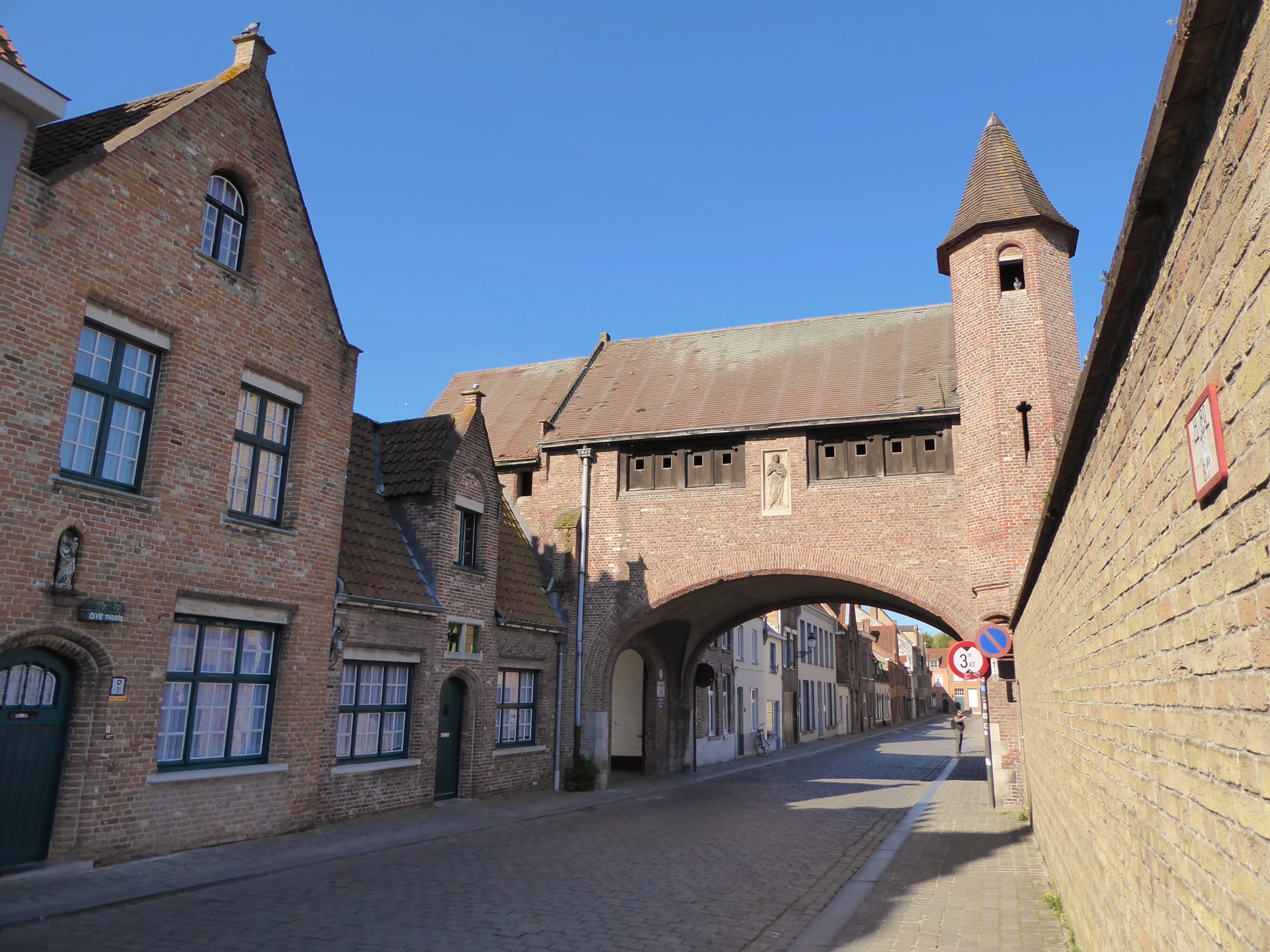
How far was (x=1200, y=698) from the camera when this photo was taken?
256cm

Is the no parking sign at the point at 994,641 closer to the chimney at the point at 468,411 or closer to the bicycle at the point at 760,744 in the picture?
the chimney at the point at 468,411

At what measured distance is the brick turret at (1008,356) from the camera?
17.9 metres

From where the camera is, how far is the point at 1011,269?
65.2 feet

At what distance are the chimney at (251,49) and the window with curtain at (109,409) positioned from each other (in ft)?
16.4

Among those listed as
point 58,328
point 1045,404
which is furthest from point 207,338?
point 1045,404

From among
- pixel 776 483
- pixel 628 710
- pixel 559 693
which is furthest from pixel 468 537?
pixel 628 710

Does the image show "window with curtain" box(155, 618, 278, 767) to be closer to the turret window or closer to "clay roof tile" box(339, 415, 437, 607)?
"clay roof tile" box(339, 415, 437, 607)

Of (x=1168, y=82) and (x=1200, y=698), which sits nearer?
(x=1168, y=82)

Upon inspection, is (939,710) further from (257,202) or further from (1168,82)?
(1168,82)

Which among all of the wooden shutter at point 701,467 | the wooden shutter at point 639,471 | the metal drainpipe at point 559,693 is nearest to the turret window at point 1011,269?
the wooden shutter at point 701,467

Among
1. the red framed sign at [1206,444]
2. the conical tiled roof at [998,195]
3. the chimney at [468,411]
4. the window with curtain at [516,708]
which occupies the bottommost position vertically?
the window with curtain at [516,708]

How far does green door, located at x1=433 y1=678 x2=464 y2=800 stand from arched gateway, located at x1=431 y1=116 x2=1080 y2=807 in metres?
4.24

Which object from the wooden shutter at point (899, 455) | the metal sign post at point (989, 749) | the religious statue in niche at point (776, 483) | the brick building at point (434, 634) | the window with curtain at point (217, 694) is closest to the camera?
the window with curtain at point (217, 694)

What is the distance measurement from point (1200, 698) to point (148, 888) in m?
9.49
